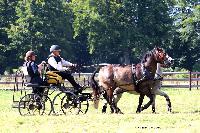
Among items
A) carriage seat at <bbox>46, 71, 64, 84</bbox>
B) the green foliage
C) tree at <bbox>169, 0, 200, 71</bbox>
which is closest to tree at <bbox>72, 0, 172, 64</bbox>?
the green foliage

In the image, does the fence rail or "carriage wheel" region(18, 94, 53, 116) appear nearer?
"carriage wheel" region(18, 94, 53, 116)

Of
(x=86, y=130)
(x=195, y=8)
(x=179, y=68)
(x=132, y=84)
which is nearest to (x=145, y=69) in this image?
(x=132, y=84)

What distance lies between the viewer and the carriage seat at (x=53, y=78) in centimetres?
1431

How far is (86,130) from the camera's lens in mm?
10484

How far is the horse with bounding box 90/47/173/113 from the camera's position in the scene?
1483cm

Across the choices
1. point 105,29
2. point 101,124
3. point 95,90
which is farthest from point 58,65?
point 105,29

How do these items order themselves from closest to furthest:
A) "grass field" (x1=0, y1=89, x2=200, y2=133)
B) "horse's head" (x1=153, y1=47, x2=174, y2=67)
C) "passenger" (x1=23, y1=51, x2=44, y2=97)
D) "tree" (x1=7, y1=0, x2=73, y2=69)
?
"grass field" (x1=0, y1=89, x2=200, y2=133)
"passenger" (x1=23, y1=51, x2=44, y2=97)
"horse's head" (x1=153, y1=47, x2=174, y2=67)
"tree" (x1=7, y1=0, x2=73, y2=69)

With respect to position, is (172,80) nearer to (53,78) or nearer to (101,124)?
(53,78)

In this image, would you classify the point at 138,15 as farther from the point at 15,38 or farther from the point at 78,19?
the point at 15,38

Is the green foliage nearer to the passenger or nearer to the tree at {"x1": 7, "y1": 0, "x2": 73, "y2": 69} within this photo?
the tree at {"x1": 7, "y1": 0, "x2": 73, "y2": 69}

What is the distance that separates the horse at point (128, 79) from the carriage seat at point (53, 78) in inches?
53.8

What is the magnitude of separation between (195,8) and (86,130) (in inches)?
1933

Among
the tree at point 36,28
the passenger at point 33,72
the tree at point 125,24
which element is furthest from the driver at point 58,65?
the tree at point 125,24

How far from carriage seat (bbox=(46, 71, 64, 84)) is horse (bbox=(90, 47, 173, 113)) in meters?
1.37
